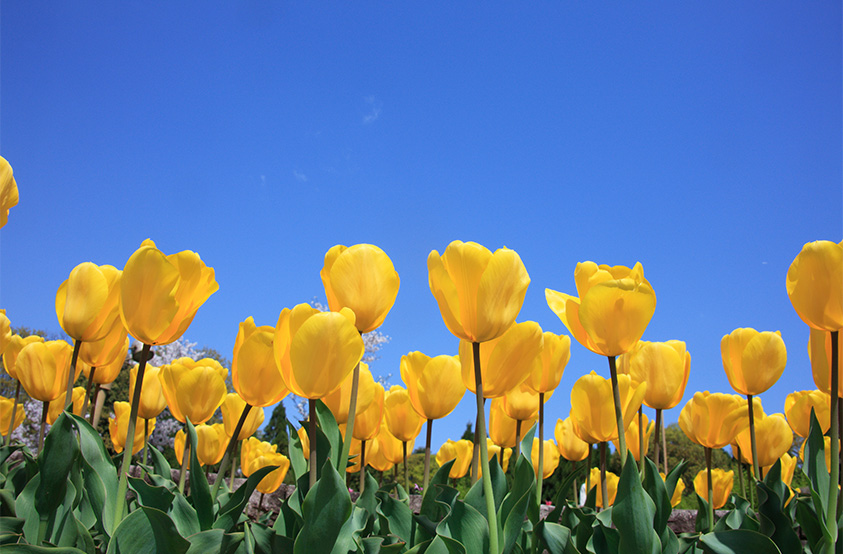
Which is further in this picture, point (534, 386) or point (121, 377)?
point (121, 377)

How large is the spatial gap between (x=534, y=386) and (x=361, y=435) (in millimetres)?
678

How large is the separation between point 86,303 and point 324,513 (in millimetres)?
1030

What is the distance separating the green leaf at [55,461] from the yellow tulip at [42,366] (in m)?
0.94

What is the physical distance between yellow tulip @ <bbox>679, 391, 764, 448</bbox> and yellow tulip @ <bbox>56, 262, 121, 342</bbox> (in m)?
2.40

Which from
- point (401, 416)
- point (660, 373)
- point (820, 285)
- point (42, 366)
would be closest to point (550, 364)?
point (660, 373)

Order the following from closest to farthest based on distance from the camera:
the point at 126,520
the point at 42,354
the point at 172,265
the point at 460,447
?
the point at 126,520 < the point at 172,265 < the point at 42,354 < the point at 460,447

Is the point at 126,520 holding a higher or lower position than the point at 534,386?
lower

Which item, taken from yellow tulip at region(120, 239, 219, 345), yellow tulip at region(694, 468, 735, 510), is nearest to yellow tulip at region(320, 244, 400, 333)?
yellow tulip at region(120, 239, 219, 345)

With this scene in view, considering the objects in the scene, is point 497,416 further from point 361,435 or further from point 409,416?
point 361,435

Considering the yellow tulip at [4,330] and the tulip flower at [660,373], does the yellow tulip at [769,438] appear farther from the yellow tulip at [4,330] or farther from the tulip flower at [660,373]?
the yellow tulip at [4,330]

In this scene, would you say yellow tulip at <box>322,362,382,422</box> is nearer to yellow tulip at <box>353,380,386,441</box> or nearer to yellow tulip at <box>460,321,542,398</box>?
yellow tulip at <box>353,380,386,441</box>

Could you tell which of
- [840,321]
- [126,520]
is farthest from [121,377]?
[840,321]

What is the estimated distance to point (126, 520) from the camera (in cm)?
138

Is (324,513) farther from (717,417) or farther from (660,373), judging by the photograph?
(717,417)
